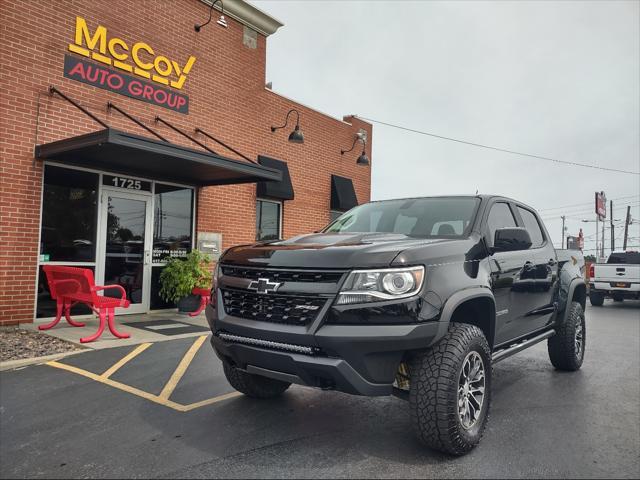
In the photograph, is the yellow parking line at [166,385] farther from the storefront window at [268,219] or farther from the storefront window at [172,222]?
the storefront window at [268,219]

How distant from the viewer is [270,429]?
144 inches

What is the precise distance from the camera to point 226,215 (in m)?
11.3

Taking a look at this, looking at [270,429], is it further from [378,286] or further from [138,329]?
[138,329]

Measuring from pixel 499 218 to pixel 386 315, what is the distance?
2.14 metres

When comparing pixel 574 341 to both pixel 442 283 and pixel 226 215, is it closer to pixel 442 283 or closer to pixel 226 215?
pixel 442 283

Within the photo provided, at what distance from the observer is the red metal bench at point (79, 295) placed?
6844 millimetres

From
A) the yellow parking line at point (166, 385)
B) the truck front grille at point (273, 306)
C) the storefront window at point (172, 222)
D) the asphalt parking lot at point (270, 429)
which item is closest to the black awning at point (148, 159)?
the storefront window at point (172, 222)

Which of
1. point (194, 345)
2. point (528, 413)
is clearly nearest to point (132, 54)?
point (194, 345)

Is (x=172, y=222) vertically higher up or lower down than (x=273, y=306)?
higher up

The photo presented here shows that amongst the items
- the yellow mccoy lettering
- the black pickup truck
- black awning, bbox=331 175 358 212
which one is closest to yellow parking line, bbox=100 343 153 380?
the black pickup truck

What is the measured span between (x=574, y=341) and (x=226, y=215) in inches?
312

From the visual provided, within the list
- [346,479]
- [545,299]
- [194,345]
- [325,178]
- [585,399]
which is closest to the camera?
[346,479]

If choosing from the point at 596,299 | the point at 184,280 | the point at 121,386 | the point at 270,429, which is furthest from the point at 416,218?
the point at 596,299

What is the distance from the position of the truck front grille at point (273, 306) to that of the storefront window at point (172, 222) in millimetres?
6881
